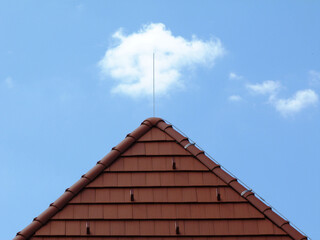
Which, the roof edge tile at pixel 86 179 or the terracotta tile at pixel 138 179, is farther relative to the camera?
the terracotta tile at pixel 138 179

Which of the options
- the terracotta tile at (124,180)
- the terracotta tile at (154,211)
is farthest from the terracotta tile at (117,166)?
the terracotta tile at (154,211)

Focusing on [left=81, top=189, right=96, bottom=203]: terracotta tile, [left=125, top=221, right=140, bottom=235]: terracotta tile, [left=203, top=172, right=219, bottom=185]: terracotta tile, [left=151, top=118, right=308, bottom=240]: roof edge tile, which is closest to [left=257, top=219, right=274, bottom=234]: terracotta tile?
[left=151, top=118, right=308, bottom=240]: roof edge tile

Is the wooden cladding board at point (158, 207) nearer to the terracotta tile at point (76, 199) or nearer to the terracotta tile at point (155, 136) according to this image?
the terracotta tile at point (76, 199)

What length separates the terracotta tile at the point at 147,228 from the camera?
45.5ft

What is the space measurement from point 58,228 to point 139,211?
1639 millimetres

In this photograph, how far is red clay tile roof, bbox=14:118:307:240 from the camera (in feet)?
45.7

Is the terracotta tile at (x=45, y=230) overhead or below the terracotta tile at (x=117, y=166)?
below

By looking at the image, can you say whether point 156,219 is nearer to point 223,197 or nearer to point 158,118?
point 223,197

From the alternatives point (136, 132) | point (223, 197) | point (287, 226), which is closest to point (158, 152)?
point (136, 132)

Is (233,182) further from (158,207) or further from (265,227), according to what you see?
(158,207)

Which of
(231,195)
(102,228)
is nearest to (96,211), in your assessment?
(102,228)

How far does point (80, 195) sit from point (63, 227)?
0.76 meters

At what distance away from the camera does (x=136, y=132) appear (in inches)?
599

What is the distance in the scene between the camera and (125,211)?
556 inches
